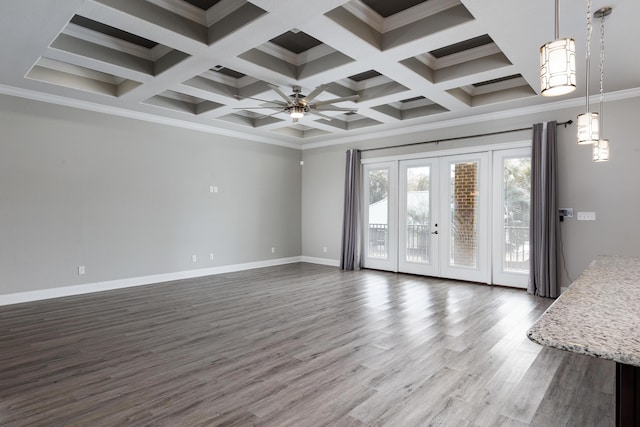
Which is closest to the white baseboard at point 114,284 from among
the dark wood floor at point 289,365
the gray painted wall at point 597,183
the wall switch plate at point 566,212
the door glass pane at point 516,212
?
the dark wood floor at point 289,365

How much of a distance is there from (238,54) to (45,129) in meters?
3.47

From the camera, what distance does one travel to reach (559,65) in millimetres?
1523

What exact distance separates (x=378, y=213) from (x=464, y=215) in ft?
6.16

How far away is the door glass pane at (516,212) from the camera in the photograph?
595 cm

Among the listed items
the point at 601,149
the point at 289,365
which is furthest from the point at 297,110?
the point at 601,149

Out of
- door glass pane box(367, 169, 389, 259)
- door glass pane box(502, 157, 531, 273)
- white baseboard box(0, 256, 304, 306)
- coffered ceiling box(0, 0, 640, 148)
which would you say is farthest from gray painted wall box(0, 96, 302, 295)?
door glass pane box(502, 157, 531, 273)

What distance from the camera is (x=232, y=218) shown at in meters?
7.73

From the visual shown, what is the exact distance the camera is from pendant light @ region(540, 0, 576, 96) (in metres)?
1.51

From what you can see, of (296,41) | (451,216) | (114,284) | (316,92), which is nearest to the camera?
(296,41)

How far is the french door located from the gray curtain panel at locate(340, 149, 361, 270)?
22cm

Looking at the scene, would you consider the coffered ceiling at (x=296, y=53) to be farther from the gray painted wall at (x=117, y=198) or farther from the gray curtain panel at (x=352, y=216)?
the gray curtain panel at (x=352, y=216)

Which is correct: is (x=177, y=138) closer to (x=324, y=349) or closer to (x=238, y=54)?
(x=238, y=54)

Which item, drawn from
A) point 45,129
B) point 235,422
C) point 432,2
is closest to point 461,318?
point 235,422

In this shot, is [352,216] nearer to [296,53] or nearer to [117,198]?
[296,53]
